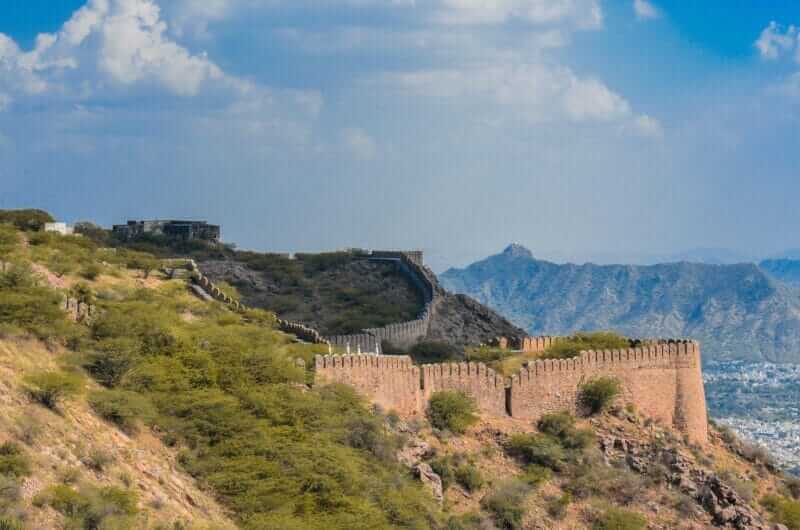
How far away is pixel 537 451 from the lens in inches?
1310

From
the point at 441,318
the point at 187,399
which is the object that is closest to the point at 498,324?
the point at 441,318

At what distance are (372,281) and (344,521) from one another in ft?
107

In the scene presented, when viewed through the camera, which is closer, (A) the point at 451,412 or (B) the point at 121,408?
(B) the point at 121,408

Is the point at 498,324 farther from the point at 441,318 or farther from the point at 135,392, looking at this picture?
the point at 135,392

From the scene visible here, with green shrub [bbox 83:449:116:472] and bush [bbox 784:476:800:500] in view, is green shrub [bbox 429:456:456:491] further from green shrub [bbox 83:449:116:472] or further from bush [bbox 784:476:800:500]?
bush [bbox 784:476:800:500]

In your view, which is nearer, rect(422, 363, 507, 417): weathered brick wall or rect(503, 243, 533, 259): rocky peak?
rect(422, 363, 507, 417): weathered brick wall

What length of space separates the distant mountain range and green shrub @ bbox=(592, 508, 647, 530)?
397 feet

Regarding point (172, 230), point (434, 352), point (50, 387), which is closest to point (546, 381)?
point (434, 352)

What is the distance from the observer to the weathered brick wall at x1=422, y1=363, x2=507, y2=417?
3378 centimetres

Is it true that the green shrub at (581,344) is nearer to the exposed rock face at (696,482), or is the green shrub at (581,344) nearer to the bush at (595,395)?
the bush at (595,395)

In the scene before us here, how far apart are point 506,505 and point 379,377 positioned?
4.07 meters

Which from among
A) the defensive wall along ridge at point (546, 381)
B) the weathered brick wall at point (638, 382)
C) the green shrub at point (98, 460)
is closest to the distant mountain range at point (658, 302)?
the weathered brick wall at point (638, 382)

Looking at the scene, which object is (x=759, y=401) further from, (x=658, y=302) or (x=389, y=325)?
(x=389, y=325)

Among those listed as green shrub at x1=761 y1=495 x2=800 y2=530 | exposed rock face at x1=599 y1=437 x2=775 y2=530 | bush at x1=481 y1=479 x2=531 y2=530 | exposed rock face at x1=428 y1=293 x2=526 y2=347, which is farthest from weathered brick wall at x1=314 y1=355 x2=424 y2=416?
exposed rock face at x1=428 y1=293 x2=526 y2=347
